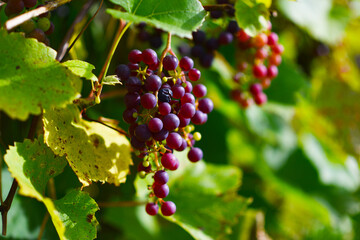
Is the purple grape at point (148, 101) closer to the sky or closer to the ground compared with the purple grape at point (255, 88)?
closer to the sky

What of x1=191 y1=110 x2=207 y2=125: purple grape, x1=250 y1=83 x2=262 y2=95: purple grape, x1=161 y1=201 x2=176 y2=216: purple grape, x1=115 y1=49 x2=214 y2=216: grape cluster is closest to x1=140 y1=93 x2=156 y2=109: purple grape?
x1=115 y1=49 x2=214 y2=216: grape cluster

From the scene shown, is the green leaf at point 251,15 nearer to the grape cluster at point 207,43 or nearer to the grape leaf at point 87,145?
the grape cluster at point 207,43

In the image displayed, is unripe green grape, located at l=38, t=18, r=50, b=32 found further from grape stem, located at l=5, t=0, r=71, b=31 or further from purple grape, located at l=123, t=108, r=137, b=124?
purple grape, located at l=123, t=108, r=137, b=124

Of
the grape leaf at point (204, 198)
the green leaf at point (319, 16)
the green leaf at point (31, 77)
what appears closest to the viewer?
the green leaf at point (31, 77)

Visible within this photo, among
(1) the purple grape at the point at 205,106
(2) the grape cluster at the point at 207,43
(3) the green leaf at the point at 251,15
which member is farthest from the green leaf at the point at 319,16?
(1) the purple grape at the point at 205,106

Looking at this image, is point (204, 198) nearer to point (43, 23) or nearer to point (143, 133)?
point (143, 133)

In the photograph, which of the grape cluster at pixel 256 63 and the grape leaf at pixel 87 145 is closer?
the grape leaf at pixel 87 145

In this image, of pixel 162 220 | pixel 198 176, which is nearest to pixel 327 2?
pixel 198 176
